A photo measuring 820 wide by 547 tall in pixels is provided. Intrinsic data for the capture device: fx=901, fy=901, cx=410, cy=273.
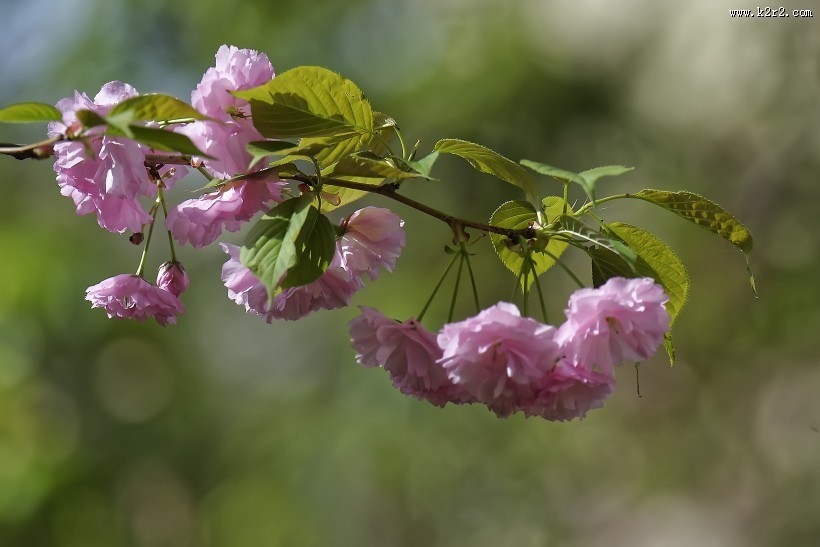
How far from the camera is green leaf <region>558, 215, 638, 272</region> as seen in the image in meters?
0.65

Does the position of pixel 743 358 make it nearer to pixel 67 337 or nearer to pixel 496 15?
pixel 496 15

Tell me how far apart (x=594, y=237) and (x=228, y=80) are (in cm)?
29

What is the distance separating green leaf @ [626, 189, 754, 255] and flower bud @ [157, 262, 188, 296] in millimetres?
465

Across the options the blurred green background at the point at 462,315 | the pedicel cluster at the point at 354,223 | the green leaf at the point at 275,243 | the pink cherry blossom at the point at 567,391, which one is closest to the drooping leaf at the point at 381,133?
the pedicel cluster at the point at 354,223

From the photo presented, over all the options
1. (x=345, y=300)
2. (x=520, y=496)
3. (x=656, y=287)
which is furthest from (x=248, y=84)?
(x=520, y=496)

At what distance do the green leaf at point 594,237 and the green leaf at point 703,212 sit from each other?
0.05 m

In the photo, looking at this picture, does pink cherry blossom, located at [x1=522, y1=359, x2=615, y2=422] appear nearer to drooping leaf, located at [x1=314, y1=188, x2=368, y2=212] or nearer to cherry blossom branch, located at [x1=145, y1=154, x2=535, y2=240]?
cherry blossom branch, located at [x1=145, y1=154, x2=535, y2=240]

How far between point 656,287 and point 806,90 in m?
4.42

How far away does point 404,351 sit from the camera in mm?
675

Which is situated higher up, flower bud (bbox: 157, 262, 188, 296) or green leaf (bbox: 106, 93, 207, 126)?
flower bud (bbox: 157, 262, 188, 296)

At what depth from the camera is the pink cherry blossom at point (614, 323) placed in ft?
2.00

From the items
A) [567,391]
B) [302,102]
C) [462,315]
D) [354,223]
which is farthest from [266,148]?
[462,315]

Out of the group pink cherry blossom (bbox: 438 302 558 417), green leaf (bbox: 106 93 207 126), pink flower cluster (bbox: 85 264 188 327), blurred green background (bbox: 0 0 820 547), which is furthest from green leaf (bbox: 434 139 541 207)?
blurred green background (bbox: 0 0 820 547)

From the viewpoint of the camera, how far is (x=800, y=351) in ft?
14.5
